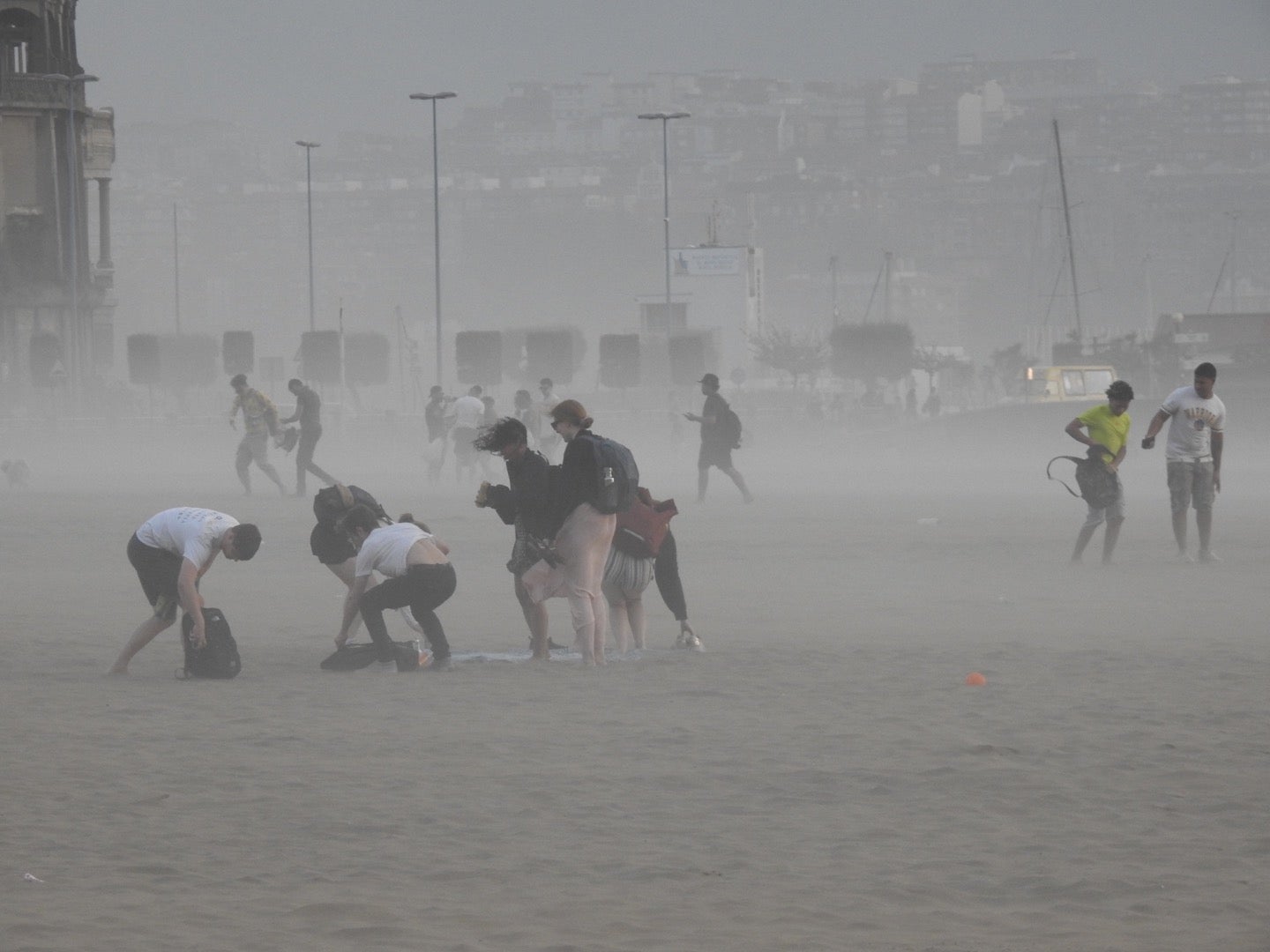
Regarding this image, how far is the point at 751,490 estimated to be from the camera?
2861 centimetres

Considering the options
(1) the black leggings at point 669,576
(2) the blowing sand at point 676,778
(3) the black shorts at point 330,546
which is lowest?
(2) the blowing sand at point 676,778

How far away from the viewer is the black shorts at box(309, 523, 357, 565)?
10.7 metres

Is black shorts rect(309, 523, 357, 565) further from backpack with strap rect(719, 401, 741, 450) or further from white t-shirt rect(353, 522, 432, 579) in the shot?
backpack with strap rect(719, 401, 741, 450)

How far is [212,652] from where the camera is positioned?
9.89m

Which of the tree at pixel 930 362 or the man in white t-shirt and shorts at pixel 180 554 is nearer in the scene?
the man in white t-shirt and shorts at pixel 180 554

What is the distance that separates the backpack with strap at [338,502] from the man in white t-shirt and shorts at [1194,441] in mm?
6557

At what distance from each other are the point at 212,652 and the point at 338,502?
3.45ft

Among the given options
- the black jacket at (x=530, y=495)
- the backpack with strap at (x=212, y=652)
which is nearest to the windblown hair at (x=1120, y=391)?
the black jacket at (x=530, y=495)

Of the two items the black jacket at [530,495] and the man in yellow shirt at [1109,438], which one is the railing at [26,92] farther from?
the black jacket at [530,495]

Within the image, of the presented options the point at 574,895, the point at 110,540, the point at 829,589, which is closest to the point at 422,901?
the point at 574,895

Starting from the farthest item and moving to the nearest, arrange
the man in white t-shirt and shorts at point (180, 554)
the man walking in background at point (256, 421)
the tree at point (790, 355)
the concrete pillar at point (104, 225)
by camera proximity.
A: the tree at point (790, 355), the concrete pillar at point (104, 225), the man walking in background at point (256, 421), the man in white t-shirt and shorts at point (180, 554)

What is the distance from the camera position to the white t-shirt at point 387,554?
10070 millimetres

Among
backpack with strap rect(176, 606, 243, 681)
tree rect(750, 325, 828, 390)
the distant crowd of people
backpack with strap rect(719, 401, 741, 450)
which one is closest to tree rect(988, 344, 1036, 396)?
tree rect(750, 325, 828, 390)

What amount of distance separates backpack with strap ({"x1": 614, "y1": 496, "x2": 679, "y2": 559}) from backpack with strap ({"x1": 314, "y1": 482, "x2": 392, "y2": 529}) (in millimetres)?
1185
